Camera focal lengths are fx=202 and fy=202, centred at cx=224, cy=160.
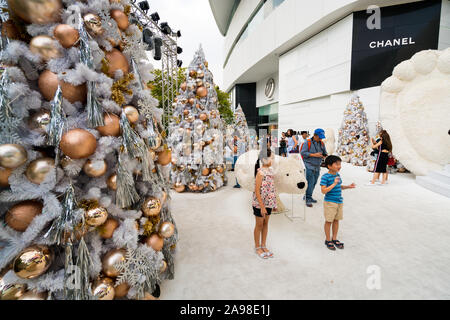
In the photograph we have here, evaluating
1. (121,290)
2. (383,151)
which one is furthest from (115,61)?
(383,151)

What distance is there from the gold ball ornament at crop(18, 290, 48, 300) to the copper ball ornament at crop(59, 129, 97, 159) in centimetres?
88

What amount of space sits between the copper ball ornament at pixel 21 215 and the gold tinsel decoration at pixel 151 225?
73 cm

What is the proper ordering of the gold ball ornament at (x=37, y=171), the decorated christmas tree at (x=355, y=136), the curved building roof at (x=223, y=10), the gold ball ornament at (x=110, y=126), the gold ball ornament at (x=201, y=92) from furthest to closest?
1. the curved building roof at (x=223, y=10)
2. the decorated christmas tree at (x=355, y=136)
3. the gold ball ornament at (x=201, y=92)
4. the gold ball ornament at (x=110, y=126)
5. the gold ball ornament at (x=37, y=171)

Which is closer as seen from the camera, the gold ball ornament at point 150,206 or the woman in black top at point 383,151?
the gold ball ornament at point 150,206

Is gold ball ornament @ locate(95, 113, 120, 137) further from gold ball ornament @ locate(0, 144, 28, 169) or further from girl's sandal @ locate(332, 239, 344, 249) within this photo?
girl's sandal @ locate(332, 239, 344, 249)

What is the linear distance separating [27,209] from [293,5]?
17.3 meters

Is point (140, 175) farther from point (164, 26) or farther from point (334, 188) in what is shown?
point (164, 26)

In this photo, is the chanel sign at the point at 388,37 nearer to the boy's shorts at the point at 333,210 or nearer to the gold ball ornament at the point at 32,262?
the boy's shorts at the point at 333,210

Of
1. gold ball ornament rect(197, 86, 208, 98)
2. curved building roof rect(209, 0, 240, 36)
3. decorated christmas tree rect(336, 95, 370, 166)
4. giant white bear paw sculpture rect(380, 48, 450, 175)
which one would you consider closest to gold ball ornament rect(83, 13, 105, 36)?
gold ball ornament rect(197, 86, 208, 98)

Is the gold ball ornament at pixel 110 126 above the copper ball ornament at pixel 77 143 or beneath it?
above

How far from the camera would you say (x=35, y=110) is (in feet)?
4.48

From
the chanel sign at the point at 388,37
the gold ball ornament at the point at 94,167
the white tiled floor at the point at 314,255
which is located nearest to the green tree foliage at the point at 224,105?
the chanel sign at the point at 388,37

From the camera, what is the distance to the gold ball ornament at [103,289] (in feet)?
4.65

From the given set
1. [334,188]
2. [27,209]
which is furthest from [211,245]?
[27,209]
